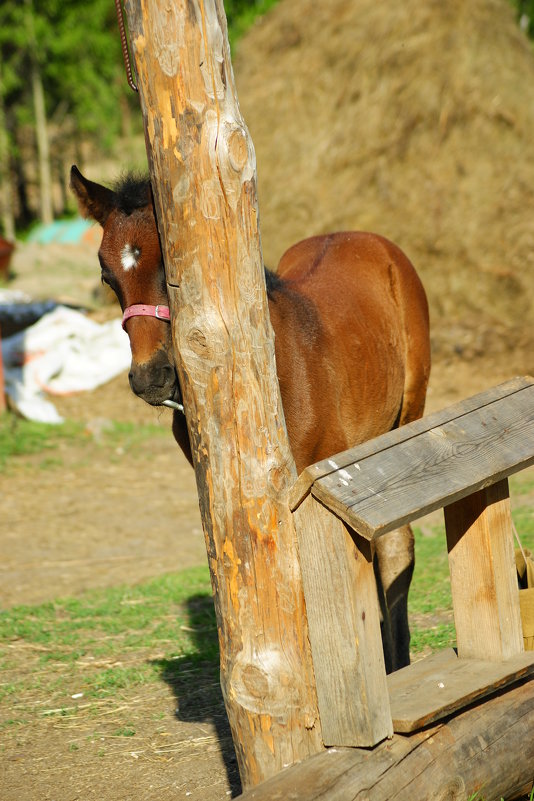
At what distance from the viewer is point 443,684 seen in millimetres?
2895

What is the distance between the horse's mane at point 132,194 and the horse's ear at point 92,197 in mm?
51

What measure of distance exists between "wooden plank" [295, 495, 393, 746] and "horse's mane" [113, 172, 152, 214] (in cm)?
130

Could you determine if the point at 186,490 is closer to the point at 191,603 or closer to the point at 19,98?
the point at 191,603

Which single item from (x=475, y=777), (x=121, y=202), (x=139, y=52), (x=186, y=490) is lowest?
(x=186, y=490)

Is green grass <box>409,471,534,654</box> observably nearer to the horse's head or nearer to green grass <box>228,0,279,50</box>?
the horse's head

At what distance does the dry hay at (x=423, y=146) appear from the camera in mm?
11680

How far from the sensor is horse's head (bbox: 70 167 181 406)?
3.13 m

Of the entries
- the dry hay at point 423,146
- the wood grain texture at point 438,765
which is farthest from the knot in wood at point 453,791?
the dry hay at point 423,146

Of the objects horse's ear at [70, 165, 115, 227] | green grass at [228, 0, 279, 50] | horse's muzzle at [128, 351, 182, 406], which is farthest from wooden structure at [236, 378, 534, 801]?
green grass at [228, 0, 279, 50]

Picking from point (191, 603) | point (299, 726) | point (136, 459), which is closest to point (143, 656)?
point (191, 603)

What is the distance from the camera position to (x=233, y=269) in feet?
8.77

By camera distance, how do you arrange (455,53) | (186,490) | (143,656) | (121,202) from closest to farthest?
(121,202), (143,656), (186,490), (455,53)

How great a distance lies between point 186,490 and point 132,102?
2519 centimetres

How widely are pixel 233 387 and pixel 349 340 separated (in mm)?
1808
